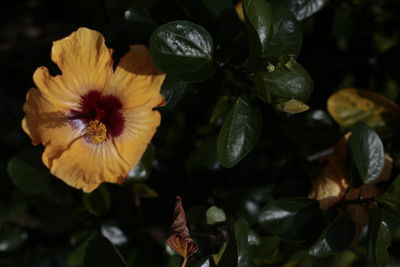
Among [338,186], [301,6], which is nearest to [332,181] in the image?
[338,186]

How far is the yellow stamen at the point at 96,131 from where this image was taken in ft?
4.98

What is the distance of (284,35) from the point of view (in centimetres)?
156

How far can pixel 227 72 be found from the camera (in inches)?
61.1

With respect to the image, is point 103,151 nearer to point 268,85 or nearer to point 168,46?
point 168,46

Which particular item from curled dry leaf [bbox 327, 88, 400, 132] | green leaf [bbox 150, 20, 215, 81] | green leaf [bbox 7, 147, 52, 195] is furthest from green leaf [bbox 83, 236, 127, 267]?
curled dry leaf [bbox 327, 88, 400, 132]

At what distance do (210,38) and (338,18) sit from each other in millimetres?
768

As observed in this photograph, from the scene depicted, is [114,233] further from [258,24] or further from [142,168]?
[258,24]

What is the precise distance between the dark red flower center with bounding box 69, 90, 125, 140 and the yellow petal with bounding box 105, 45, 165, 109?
0.10m

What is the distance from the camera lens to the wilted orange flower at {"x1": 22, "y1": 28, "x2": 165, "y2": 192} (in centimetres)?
140

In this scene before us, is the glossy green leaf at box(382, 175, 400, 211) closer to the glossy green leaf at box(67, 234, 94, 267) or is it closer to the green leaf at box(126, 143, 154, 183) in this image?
the green leaf at box(126, 143, 154, 183)

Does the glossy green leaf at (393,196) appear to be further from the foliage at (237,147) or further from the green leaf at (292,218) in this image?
the green leaf at (292,218)

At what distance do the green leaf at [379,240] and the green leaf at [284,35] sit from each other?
50 centimetres

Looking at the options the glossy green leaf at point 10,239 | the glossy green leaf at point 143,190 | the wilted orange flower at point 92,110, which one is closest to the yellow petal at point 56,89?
the wilted orange flower at point 92,110

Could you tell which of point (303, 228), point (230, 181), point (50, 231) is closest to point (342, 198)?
point (303, 228)
